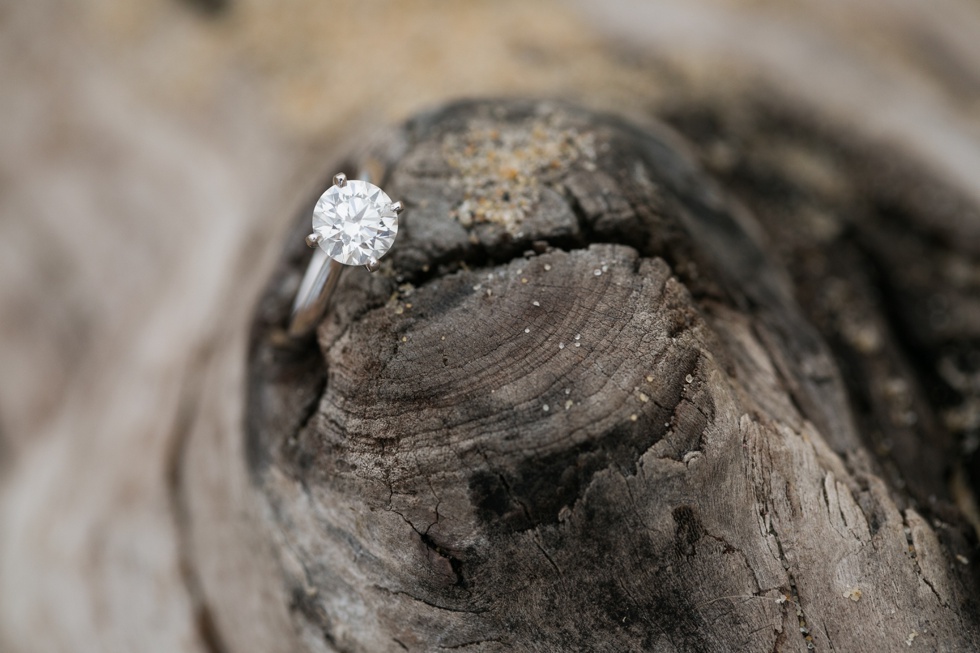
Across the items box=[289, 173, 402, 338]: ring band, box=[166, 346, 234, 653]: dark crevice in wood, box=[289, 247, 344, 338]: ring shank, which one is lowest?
box=[166, 346, 234, 653]: dark crevice in wood

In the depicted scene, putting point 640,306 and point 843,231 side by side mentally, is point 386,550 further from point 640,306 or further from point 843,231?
point 843,231

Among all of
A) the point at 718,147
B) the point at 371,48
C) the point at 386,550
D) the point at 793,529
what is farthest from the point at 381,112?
the point at 793,529

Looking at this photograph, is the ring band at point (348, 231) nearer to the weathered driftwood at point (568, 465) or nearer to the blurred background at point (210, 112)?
the weathered driftwood at point (568, 465)

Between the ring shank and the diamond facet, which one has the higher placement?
the diamond facet

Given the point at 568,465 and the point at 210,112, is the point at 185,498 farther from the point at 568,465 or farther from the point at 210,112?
the point at 210,112

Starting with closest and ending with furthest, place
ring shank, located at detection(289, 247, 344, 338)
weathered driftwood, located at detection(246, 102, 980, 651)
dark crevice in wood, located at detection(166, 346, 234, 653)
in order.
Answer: weathered driftwood, located at detection(246, 102, 980, 651)
ring shank, located at detection(289, 247, 344, 338)
dark crevice in wood, located at detection(166, 346, 234, 653)

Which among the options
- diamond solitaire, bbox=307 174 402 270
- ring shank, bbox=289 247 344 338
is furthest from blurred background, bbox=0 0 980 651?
diamond solitaire, bbox=307 174 402 270

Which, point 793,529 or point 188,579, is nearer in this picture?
point 793,529

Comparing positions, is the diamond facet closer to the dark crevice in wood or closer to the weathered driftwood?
the weathered driftwood

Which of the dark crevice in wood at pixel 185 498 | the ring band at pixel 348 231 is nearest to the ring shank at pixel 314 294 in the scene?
the ring band at pixel 348 231
